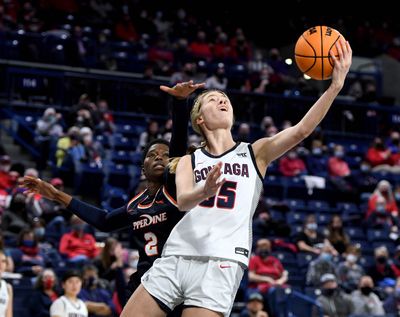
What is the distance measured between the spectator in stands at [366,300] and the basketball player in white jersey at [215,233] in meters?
8.33

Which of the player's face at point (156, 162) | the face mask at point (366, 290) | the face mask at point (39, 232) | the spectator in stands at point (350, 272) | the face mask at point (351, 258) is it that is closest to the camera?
the player's face at point (156, 162)

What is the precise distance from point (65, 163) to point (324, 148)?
5.97 metres

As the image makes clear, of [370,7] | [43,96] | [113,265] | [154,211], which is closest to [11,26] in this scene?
[43,96]

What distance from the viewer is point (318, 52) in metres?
5.09

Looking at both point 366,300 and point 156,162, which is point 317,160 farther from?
point 156,162

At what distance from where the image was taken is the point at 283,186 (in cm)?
1697

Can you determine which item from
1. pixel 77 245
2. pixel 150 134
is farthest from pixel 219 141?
pixel 150 134

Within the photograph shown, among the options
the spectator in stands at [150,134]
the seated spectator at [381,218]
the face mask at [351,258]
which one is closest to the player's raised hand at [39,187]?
the face mask at [351,258]

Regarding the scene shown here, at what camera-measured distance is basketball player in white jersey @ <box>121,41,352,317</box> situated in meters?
4.77

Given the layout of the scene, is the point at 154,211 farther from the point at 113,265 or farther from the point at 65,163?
the point at 65,163

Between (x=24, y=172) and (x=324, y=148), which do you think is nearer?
(x=24, y=172)

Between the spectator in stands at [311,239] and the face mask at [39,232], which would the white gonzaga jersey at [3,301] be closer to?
the face mask at [39,232]

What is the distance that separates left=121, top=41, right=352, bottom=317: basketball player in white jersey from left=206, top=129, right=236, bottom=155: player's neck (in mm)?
46

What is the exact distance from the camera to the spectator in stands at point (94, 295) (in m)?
10.5
